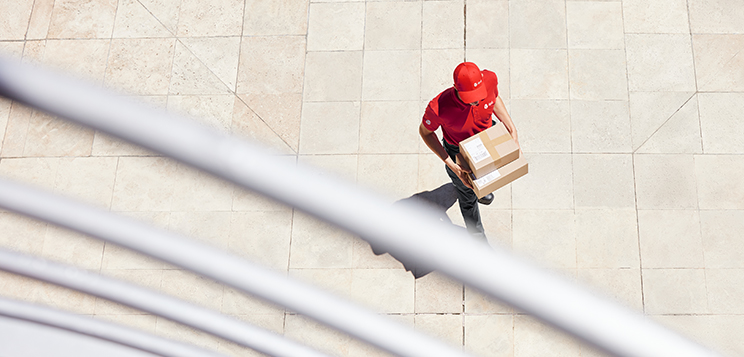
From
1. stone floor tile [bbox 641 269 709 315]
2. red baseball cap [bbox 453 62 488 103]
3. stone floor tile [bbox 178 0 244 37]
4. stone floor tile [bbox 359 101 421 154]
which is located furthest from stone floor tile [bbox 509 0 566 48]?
stone floor tile [bbox 178 0 244 37]

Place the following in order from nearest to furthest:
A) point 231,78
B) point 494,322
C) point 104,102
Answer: point 104,102, point 494,322, point 231,78

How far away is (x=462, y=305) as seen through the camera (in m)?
6.00

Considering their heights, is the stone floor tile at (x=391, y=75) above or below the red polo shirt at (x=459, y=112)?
below

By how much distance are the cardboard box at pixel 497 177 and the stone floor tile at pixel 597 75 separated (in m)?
2.28

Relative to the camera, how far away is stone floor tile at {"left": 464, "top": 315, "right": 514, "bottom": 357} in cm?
586

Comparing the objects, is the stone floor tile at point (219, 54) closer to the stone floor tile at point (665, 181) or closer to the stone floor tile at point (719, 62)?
the stone floor tile at point (665, 181)

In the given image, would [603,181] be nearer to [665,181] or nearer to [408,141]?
[665,181]

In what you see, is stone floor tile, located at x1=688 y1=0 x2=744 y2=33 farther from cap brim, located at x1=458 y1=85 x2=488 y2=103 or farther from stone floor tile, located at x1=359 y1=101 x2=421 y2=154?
cap brim, located at x1=458 y1=85 x2=488 y2=103

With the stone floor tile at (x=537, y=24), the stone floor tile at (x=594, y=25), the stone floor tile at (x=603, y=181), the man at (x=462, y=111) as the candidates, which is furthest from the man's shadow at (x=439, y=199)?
the stone floor tile at (x=594, y=25)

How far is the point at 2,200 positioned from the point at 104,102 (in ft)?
4.22

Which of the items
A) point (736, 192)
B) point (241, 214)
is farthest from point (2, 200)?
point (736, 192)

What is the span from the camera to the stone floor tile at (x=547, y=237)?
19.9 feet

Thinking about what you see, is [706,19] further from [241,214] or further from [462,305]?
[241,214]

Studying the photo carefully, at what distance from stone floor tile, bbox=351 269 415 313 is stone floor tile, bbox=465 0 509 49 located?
3038 millimetres
